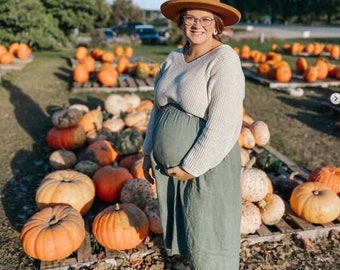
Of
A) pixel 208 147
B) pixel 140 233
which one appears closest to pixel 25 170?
pixel 140 233

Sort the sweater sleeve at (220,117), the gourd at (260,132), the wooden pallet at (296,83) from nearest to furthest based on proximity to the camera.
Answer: the sweater sleeve at (220,117) < the gourd at (260,132) < the wooden pallet at (296,83)

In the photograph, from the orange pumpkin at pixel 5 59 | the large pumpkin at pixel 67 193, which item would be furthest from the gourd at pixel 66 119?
the orange pumpkin at pixel 5 59

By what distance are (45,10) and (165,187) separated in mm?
19558

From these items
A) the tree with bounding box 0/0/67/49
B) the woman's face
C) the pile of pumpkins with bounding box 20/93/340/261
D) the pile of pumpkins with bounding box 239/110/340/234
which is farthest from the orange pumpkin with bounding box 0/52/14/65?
the woman's face

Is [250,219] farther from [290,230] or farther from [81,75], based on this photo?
[81,75]

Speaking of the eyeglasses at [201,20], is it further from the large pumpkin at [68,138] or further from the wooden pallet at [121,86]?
the wooden pallet at [121,86]

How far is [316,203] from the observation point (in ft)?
12.0

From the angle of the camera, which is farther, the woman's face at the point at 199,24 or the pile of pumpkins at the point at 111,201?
the pile of pumpkins at the point at 111,201

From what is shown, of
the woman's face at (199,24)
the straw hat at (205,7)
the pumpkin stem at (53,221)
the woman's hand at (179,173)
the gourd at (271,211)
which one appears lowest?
the gourd at (271,211)

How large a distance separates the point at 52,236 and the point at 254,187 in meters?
1.89

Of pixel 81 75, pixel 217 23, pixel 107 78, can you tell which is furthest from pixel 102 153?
pixel 81 75

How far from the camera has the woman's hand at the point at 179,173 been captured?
2.21 meters

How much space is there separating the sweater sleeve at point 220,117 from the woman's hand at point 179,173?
6 centimetres

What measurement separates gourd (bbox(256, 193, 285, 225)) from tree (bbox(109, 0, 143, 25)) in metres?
45.7
